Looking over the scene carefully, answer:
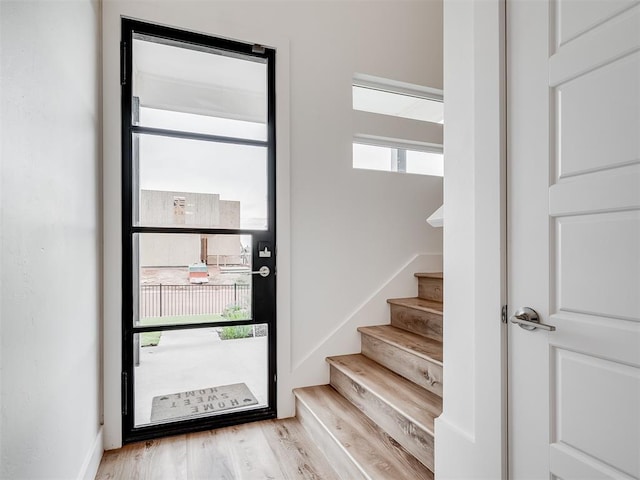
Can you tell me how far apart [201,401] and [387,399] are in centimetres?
115

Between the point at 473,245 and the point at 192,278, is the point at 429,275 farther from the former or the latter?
the point at 192,278

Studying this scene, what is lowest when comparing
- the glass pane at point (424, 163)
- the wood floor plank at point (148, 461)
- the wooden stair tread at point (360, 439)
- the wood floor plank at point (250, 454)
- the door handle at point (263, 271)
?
the wood floor plank at point (148, 461)

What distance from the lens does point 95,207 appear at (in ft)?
6.54

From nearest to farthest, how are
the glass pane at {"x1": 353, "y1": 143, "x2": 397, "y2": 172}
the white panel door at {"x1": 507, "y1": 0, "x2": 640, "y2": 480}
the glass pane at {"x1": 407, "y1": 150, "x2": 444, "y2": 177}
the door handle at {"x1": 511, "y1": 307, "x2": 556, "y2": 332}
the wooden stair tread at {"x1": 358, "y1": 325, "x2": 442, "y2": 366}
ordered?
1. the white panel door at {"x1": 507, "y1": 0, "x2": 640, "y2": 480}
2. the door handle at {"x1": 511, "y1": 307, "x2": 556, "y2": 332}
3. the wooden stair tread at {"x1": 358, "y1": 325, "x2": 442, "y2": 366}
4. the glass pane at {"x1": 353, "y1": 143, "x2": 397, "y2": 172}
5. the glass pane at {"x1": 407, "y1": 150, "x2": 444, "y2": 177}

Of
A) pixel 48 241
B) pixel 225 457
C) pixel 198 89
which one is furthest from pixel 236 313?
pixel 198 89

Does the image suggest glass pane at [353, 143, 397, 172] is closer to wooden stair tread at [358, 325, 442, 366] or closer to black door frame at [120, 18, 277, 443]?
black door frame at [120, 18, 277, 443]

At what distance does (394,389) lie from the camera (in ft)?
6.61

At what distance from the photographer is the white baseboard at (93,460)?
168 cm

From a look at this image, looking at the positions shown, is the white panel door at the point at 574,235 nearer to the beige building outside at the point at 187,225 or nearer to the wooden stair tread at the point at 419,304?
the wooden stair tread at the point at 419,304

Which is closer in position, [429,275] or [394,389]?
[394,389]

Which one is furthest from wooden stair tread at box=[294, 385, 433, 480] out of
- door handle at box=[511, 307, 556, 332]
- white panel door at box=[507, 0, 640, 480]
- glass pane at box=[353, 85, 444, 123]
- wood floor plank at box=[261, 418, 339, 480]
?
glass pane at box=[353, 85, 444, 123]

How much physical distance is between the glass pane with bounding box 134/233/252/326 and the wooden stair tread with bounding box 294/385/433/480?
69cm

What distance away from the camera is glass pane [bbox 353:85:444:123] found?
278 centimetres

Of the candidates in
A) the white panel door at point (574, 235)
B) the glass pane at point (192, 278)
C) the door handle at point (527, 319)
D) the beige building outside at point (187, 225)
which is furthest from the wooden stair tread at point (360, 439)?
the beige building outside at point (187, 225)
